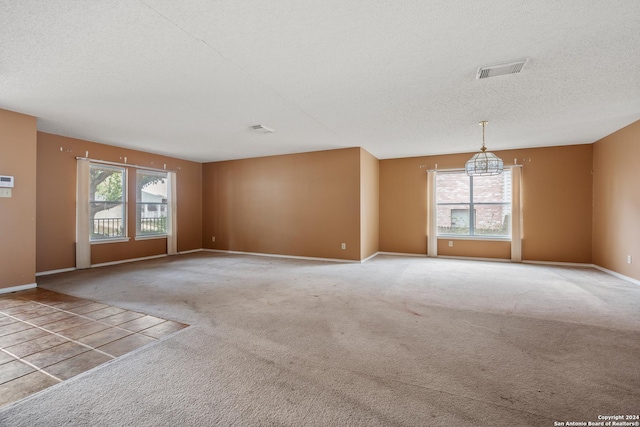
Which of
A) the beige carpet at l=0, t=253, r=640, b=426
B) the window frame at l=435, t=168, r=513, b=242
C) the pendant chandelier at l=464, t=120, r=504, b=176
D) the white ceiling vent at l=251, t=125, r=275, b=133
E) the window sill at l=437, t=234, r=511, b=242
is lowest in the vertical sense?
the beige carpet at l=0, t=253, r=640, b=426

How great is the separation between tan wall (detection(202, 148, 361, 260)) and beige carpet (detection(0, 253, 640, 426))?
2.28m

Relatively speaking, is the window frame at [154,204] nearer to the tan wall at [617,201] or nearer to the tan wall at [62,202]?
the tan wall at [62,202]

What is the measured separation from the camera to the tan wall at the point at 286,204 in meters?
6.23

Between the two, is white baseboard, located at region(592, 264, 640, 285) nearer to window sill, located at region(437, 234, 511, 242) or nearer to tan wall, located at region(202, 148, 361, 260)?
window sill, located at region(437, 234, 511, 242)

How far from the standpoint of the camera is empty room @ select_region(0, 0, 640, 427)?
1831mm

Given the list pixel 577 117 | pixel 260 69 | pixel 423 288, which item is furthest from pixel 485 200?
pixel 260 69

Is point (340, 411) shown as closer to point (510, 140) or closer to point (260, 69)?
point (260, 69)

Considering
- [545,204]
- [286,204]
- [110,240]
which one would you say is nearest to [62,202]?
[110,240]

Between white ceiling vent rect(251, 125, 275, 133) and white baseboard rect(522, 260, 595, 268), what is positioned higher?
white ceiling vent rect(251, 125, 275, 133)

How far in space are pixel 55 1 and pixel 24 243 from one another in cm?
372

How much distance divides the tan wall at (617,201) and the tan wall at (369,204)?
4260mm

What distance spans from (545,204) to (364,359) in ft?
19.7

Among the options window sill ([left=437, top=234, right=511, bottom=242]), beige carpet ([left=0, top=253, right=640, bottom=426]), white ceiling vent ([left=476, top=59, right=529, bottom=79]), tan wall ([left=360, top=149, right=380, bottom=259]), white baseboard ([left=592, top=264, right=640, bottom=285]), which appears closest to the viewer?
beige carpet ([left=0, top=253, right=640, bottom=426])

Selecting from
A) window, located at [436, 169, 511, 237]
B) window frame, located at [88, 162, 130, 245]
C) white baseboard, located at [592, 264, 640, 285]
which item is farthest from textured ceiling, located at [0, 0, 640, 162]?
white baseboard, located at [592, 264, 640, 285]
